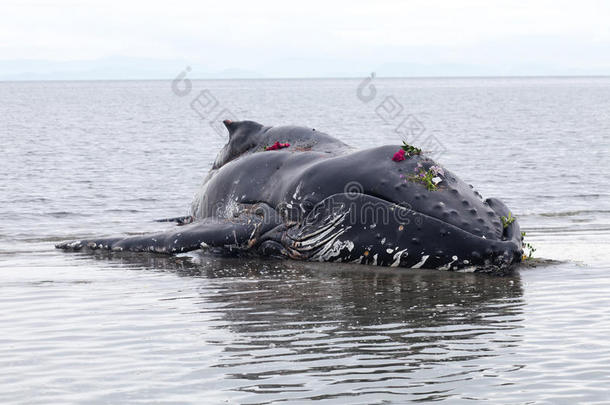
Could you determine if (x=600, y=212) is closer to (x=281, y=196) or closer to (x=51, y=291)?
(x=281, y=196)

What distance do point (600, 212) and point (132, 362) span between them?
15.6 metres

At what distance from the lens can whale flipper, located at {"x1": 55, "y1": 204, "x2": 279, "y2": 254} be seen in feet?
46.3

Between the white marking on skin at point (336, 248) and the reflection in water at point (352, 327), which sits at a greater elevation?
the white marking on skin at point (336, 248)

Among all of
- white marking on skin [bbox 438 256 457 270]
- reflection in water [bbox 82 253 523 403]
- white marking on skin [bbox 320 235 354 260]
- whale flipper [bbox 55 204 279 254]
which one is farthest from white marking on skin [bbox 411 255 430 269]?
whale flipper [bbox 55 204 279 254]

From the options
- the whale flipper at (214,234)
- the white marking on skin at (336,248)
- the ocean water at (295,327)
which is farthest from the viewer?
the whale flipper at (214,234)

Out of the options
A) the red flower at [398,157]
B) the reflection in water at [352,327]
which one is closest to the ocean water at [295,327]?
the reflection in water at [352,327]

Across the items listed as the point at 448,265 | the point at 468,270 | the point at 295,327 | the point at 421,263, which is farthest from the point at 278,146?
the point at 295,327

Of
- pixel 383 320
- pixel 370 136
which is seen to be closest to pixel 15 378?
pixel 383 320

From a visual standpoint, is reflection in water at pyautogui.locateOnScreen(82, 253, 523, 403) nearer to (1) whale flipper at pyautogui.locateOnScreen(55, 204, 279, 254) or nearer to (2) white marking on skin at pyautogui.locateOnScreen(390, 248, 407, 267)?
(2) white marking on skin at pyautogui.locateOnScreen(390, 248, 407, 267)

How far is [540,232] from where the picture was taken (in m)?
17.7

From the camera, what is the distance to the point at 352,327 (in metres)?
9.32

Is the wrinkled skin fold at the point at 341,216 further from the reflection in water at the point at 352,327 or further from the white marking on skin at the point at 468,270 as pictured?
the reflection in water at the point at 352,327

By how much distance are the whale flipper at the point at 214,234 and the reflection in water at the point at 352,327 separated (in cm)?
45

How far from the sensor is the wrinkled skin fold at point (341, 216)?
12500 mm
